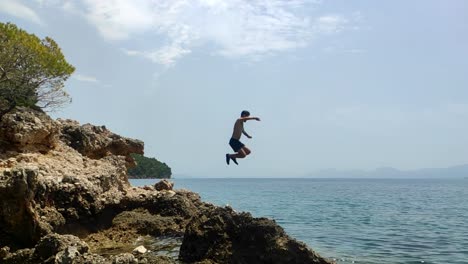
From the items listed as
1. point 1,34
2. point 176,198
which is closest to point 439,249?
point 176,198

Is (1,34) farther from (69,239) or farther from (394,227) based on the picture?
(394,227)

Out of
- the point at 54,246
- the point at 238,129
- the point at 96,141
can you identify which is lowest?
the point at 54,246

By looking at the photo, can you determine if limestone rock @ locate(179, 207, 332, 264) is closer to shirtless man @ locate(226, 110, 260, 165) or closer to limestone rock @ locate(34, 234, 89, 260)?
shirtless man @ locate(226, 110, 260, 165)

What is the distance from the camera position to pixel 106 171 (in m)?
20.9

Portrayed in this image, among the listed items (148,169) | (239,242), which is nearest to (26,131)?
(239,242)

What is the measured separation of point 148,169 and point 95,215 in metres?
138

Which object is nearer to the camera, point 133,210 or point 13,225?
point 13,225

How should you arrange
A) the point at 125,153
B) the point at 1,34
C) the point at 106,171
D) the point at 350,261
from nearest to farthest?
the point at 350,261 < the point at 106,171 < the point at 1,34 < the point at 125,153

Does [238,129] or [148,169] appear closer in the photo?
[238,129]

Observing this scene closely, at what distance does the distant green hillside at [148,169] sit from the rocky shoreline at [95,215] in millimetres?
119605

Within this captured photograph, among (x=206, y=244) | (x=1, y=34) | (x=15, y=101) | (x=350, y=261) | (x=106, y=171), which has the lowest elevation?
(x=350, y=261)

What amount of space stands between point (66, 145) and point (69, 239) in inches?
515

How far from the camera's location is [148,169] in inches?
6038

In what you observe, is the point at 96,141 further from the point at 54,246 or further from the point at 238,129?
the point at 54,246
